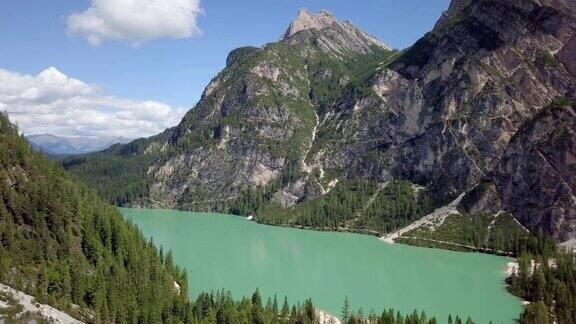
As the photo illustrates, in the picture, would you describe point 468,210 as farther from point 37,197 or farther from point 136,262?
point 37,197

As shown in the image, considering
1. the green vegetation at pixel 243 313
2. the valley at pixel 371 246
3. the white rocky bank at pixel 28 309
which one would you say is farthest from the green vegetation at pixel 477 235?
the white rocky bank at pixel 28 309

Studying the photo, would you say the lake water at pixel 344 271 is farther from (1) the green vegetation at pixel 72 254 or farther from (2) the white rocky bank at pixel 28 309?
(2) the white rocky bank at pixel 28 309

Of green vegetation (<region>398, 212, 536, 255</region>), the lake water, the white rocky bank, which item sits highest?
green vegetation (<region>398, 212, 536, 255</region>)

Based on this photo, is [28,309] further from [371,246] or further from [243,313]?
[371,246]

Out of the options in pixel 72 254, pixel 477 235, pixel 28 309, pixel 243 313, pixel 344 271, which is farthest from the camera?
pixel 477 235

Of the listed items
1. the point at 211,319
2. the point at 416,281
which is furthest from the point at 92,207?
the point at 416,281

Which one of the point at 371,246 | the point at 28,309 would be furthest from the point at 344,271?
the point at 28,309

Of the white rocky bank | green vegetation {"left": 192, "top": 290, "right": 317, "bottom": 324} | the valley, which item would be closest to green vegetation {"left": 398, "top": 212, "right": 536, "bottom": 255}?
the valley

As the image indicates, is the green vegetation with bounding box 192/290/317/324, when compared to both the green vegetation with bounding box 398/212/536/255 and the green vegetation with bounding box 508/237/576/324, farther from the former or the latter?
the green vegetation with bounding box 398/212/536/255
